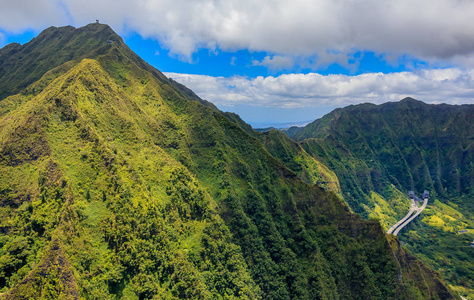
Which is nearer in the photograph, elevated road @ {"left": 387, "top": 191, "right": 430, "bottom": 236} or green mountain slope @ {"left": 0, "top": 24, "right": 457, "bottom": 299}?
green mountain slope @ {"left": 0, "top": 24, "right": 457, "bottom": 299}

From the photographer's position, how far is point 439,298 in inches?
3319

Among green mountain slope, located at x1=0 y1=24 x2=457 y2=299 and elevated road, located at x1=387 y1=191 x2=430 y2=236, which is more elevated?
green mountain slope, located at x1=0 y1=24 x2=457 y2=299

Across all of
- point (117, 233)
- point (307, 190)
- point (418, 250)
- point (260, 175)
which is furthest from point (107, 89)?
point (418, 250)

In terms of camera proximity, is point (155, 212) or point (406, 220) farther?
point (406, 220)

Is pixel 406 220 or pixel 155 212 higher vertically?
pixel 155 212

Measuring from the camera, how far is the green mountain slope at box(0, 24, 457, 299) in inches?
1688

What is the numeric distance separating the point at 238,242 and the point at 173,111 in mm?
58578

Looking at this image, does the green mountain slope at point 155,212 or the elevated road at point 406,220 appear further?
the elevated road at point 406,220

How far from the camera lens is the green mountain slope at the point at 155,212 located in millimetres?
42875

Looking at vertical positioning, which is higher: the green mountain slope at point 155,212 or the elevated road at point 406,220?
the green mountain slope at point 155,212

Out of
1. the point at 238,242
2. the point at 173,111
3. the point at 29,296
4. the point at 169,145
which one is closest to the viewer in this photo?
the point at 29,296

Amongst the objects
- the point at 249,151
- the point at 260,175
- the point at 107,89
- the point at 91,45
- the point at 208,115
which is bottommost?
the point at 260,175

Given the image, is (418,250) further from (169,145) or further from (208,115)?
(169,145)

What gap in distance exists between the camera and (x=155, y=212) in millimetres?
56469
